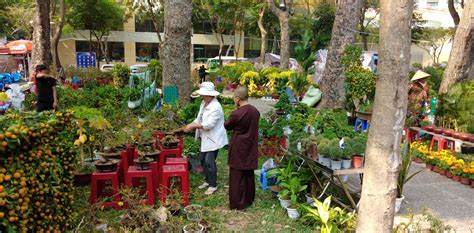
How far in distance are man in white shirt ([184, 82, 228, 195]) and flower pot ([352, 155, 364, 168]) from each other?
5.87 ft

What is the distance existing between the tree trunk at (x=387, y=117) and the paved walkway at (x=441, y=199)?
219cm

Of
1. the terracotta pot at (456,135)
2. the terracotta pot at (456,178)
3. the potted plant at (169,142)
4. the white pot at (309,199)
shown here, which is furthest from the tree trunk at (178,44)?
the terracotta pot at (456,178)

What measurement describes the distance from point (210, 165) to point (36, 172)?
2840 millimetres

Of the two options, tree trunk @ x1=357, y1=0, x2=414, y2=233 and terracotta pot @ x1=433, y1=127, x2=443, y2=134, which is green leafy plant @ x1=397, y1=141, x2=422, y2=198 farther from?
terracotta pot @ x1=433, y1=127, x2=443, y2=134

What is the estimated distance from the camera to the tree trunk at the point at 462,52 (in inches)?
393

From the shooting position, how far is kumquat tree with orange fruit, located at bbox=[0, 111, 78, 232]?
9.21 feet

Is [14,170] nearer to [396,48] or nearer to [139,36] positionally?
[396,48]

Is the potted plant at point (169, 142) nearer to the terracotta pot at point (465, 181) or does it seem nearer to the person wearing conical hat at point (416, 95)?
the terracotta pot at point (465, 181)

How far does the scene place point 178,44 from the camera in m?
9.37

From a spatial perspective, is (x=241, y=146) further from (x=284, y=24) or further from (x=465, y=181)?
(x=284, y=24)

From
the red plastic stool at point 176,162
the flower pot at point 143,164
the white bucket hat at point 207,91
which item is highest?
the white bucket hat at point 207,91

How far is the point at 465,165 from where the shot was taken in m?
6.25

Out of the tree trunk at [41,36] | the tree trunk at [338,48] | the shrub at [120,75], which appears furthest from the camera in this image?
the shrub at [120,75]

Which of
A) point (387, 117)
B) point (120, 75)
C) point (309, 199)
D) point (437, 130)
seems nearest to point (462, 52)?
point (437, 130)
